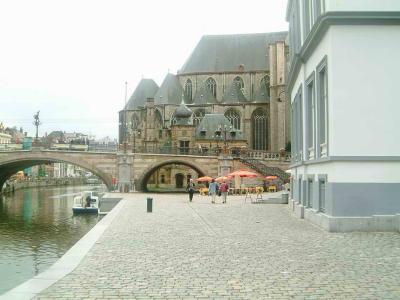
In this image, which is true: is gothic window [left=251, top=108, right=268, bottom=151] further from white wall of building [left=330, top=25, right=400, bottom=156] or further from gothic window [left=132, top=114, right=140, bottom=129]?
white wall of building [left=330, top=25, right=400, bottom=156]

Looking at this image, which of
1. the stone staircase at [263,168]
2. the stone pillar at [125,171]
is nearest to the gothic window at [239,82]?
the stone staircase at [263,168]

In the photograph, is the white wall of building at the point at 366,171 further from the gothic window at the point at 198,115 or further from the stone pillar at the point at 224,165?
the gothic window at the point at 198,115

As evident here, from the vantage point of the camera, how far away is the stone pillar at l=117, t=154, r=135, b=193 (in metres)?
61.5

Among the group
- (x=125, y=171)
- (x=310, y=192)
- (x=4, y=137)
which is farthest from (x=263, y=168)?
(x=4, y=137)

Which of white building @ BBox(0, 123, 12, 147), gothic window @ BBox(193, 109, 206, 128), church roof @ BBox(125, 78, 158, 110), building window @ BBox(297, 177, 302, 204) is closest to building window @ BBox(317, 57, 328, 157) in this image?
building window @ BBox(297, 177, 302, 204)

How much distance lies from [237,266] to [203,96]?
7976 cm

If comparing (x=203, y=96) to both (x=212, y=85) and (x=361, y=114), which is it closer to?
(x=212, y=85)

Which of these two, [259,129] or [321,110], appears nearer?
[321,110]

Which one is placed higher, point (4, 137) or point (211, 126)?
point (4, 137)

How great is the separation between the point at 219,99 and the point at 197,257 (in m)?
79.9

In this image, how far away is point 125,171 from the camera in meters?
61.8

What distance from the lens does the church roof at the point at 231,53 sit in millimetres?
91625

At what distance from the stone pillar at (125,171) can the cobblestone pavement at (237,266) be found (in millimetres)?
43620

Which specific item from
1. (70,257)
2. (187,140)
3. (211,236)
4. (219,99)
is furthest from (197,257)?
(219,99)
